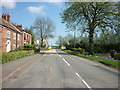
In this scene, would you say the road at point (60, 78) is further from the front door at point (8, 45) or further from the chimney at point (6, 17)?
the chimney at point (6, 17)

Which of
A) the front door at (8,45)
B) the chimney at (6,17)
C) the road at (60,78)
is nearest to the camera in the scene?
the road at (60,78)

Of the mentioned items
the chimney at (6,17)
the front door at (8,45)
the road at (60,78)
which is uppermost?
the chimney at (6,17)

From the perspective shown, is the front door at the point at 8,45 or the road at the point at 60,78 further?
the front door at the point at 8,45

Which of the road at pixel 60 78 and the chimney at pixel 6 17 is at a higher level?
the chimney at pixel 6 17

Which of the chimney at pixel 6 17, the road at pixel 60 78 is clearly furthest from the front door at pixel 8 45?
the road at pixel 60 78

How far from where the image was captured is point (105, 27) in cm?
3061

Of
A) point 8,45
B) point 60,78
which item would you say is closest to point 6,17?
point 8,45

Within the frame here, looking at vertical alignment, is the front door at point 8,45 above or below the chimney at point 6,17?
below

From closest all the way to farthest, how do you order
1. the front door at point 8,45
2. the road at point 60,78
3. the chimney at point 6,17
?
the road at point 60,78 → the front door at point 8,45 → the chimney at point 6,17

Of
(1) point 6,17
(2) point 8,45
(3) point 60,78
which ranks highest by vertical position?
(1) point 6,17

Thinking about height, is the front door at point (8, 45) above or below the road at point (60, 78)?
above

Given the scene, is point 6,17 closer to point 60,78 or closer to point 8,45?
point 8,45

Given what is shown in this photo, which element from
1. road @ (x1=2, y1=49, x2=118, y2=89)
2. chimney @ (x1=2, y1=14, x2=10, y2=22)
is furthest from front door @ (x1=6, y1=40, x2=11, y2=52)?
road @ (x1=2, y1=49, x2=118, y2=89)

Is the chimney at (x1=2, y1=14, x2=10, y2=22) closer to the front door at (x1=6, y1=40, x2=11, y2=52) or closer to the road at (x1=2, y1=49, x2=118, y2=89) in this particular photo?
the front door at (x1=6, y1=40, x2=11, y2=52)
